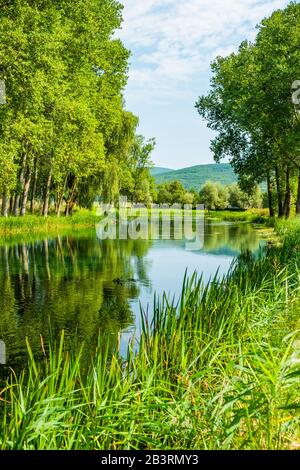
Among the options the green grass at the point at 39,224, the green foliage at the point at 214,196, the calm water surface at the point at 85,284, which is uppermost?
the green foliage at the point at 214,196

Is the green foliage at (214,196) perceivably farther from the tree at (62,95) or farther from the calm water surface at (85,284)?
the calm water surface at (85,284)

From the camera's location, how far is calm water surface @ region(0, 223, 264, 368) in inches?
417

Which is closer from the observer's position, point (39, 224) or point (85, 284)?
point (85, 284)

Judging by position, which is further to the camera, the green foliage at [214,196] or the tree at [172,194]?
the tree at [172,194]

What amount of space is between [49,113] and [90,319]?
22464 millimetres

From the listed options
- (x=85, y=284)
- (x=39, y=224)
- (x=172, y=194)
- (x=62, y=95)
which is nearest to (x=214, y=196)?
(x=172, y=194)

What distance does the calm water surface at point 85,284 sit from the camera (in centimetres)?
1059

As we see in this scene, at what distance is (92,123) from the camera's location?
1433 inches

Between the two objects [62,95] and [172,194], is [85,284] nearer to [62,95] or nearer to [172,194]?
[62,95]

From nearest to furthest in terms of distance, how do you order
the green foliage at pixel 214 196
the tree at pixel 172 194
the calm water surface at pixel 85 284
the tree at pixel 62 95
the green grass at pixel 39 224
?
1. the calm water surface at pixel 85 284
2. the tree at pixel 62 95
3. the green grass at pixel 39 224
4. the green foliage at pixel 214 196
5. the tree at pixel 172 194

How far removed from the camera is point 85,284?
53.3ft

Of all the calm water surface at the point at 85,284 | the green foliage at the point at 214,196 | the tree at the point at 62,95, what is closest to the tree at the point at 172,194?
the green foliage at the point at 214,196

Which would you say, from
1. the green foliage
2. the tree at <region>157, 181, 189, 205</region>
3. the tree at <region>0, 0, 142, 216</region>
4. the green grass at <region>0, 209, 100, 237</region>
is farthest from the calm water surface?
the tree at <region>157, 181, 189, 205</region>
